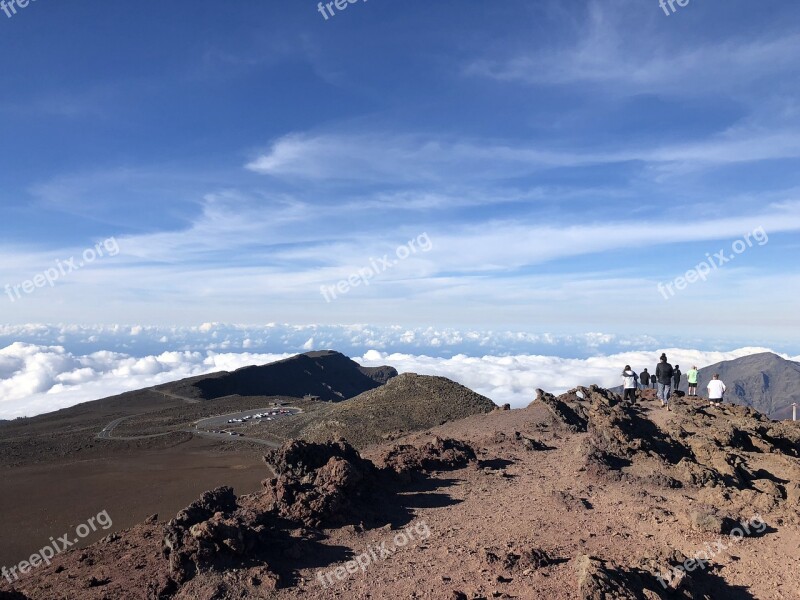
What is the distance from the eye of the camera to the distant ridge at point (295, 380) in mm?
72125

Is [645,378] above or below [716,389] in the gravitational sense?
above

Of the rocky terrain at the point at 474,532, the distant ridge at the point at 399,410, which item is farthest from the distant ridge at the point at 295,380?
the rocky terrain at the point at 474,532

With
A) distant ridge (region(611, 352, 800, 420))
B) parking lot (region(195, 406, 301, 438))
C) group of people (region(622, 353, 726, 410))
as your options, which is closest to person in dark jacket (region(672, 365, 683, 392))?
group of people (region(622, 353, 726, 410))

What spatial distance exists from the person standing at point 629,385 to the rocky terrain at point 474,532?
7.22 m

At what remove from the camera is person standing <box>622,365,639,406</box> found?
24594mm

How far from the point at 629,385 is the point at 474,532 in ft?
56.5

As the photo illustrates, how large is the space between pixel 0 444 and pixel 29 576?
32375mm

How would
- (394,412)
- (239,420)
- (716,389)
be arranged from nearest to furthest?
(716,389) < (394,412) < (239,420)

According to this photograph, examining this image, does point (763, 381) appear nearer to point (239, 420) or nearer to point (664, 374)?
point (664, 374)

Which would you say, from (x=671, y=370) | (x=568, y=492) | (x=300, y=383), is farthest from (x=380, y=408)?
(x=300, y=383)

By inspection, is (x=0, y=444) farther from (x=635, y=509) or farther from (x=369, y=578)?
(x=635, y=509)

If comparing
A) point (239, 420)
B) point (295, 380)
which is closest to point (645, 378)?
point (239, 420)

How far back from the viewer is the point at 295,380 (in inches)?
3457

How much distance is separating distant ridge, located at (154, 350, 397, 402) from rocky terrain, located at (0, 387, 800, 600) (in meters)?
58.9
